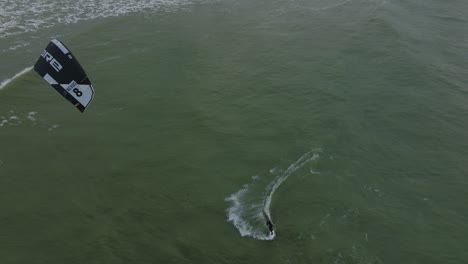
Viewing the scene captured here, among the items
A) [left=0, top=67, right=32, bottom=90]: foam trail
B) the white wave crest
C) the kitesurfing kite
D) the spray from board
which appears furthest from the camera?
the white wave crest

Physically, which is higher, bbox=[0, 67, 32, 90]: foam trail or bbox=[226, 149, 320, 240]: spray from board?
bbox=[0, 67, 32, 90]: foam trail

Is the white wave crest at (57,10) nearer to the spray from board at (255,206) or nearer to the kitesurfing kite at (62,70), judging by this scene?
the kitesurfing kite at (62,70)

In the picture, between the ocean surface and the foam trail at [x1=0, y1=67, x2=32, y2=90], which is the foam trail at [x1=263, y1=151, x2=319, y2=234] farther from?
the foam trail at [x1=0, y1=67, x2=32, y2=90]

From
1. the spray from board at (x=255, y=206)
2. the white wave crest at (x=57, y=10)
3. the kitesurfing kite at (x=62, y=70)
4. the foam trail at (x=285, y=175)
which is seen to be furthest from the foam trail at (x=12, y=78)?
the foam trail at (x=285, y=175)

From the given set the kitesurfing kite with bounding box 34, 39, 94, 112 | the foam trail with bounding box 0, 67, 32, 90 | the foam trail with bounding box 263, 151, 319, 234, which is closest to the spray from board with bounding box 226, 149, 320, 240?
the foam trail with bounding box 263, 151, 319, 234

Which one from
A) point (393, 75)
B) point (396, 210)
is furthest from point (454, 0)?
point (396, 210)

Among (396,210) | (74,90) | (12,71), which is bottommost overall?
(396,210)

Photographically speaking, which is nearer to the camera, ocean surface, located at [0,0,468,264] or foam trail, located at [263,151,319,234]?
ocean surface, located at [0,0,468,264]

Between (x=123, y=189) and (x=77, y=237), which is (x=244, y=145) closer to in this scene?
(x=123, y=189)

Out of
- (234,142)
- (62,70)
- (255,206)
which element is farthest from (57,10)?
(255,206)
